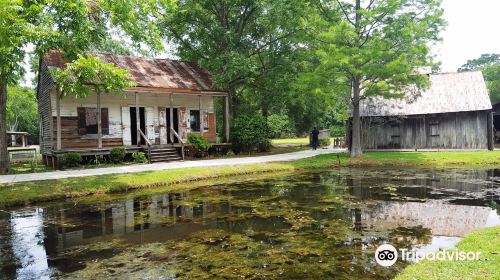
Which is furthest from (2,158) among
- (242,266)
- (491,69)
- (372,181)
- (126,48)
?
(491,69)

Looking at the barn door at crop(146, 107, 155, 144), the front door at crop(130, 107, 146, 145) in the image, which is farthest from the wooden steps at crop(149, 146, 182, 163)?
the front door at crop(130, 107, 146, 145)

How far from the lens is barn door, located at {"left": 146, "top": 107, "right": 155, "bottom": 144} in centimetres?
2241

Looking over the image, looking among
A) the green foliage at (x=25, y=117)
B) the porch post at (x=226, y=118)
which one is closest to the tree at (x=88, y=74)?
the porch post at (x=226, y=118)

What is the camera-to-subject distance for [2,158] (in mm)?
16422

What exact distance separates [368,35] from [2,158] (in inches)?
782

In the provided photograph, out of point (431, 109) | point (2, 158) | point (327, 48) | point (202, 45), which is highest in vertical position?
point (202, 45)

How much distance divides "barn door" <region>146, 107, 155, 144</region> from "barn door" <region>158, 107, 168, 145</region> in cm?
45

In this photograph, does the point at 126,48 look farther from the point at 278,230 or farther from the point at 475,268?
the point at 475,268

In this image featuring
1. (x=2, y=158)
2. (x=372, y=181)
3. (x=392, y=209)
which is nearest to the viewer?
(x=392, y=209)

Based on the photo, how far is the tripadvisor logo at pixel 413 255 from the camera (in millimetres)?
5484

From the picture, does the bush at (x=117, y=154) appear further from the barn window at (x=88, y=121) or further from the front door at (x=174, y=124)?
the front door at (x=174, y=124)

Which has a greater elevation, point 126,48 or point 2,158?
point 126,48

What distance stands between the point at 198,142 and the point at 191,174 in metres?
6.39

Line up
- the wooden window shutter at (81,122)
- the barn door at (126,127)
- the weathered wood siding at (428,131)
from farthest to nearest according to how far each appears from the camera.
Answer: the weathered wood siding at (428,131) < the barn door at (126,127) < the wooden window shutter at (81,122)
